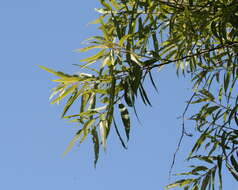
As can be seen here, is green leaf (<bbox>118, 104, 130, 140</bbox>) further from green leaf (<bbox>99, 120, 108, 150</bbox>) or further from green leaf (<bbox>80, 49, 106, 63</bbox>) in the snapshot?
green leaf (<bbox>80, 49, 106, 63</bbox>)

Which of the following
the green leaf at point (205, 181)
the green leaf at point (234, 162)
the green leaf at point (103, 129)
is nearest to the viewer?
the green leaf at point (103, 129)

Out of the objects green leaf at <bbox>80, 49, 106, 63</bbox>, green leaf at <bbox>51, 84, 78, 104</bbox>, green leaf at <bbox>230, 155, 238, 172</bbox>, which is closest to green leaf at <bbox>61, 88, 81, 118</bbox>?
green leaf at <bbox>51, 84, 78, 104</bbox>

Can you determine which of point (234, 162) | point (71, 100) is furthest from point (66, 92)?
point (234, 162)

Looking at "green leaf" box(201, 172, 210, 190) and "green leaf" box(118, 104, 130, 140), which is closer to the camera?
"green leaf" box(118, 104, 130, 140)

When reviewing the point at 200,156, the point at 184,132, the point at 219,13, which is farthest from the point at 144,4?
the point at 200,156

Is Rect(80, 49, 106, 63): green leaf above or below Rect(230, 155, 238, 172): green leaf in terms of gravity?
above

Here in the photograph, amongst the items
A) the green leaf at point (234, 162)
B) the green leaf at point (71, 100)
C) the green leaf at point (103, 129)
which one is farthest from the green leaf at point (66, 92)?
the green leaf at point (234, 162)

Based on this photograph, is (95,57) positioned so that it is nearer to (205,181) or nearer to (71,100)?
(71,100)

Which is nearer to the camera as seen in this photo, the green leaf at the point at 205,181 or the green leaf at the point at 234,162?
the green leaf at the point at 234,162

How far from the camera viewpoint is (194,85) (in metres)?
2.35

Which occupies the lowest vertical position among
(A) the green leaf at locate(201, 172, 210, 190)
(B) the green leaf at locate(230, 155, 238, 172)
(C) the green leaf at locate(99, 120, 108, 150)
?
(A) the green leaf at locate(201, 172, 210, 190)

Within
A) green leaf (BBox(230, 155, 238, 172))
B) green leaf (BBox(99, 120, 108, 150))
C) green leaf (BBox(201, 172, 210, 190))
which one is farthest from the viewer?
green leaf (BBox(201, 172, 210, 190))

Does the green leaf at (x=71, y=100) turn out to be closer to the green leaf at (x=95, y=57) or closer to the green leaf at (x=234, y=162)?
the green leaf at (x=95, y=57)

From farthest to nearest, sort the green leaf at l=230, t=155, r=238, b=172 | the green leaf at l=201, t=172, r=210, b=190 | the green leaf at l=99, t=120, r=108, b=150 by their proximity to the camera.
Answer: the green leaf at l=201, t=172, r=210, b=190 → the green leaf at l=230, t=155, r=238, b=172 → the green leaf at l=99, t=120, r=108, b=150
